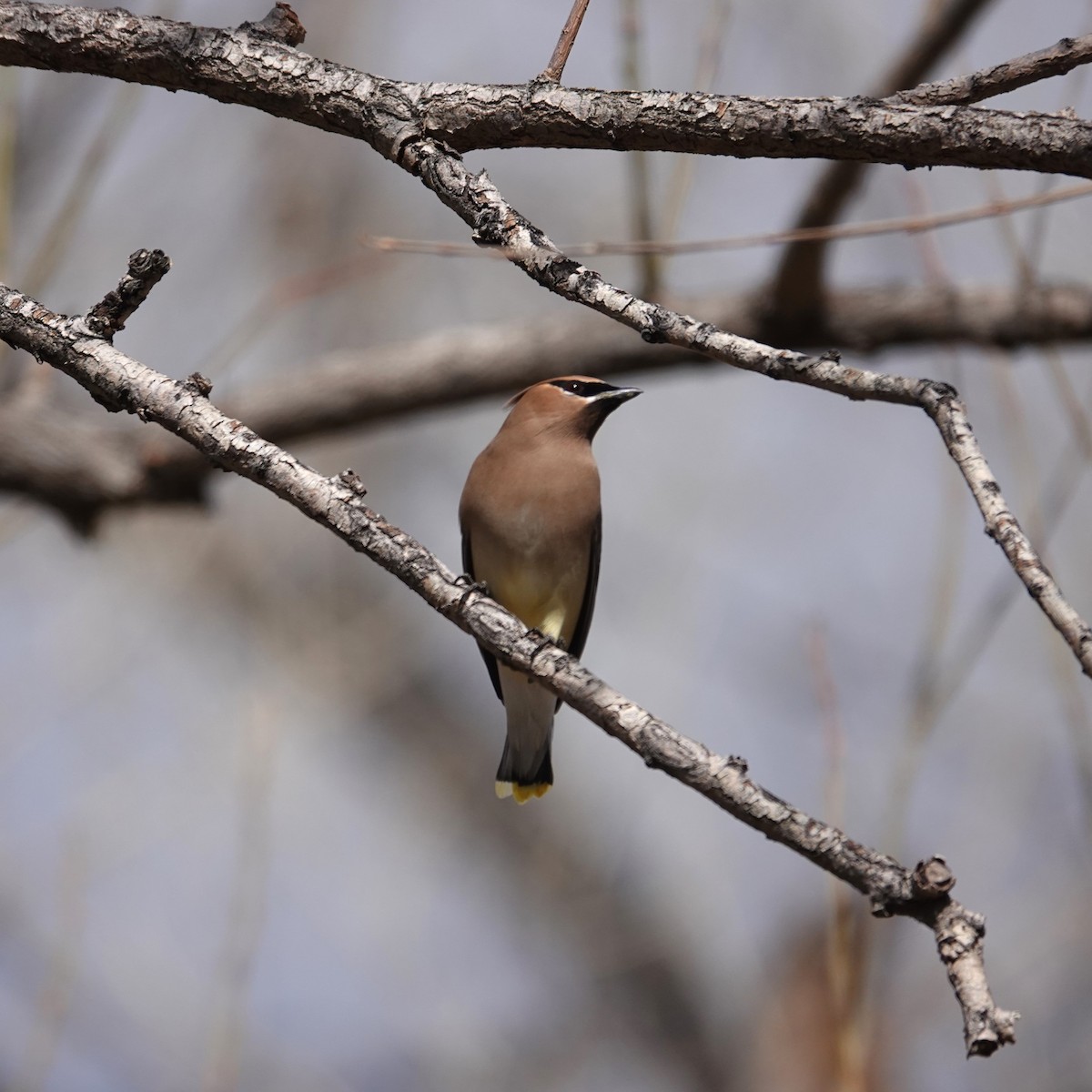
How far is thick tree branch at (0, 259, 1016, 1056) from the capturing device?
2363 millimetres

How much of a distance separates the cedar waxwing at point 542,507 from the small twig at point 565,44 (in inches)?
106

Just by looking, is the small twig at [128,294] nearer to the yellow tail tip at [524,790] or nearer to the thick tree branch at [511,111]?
the thick tree branch at [511,111]

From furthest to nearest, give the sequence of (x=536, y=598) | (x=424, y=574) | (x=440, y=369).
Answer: (x=440, y=369) → (x=536, y=598) → (x=424, y=574)

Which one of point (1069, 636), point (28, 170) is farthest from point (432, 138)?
point (28, 170)

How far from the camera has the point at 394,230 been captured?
10.5 meters

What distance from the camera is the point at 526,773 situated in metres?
6.36

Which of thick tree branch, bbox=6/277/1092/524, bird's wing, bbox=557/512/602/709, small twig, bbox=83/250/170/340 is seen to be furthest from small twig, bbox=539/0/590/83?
thick tree branch, bbox=6/277/1092/524

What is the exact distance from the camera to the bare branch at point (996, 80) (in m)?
2.55

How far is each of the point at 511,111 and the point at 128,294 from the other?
2.80 ft

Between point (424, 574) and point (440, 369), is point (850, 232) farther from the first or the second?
point (440, 369)

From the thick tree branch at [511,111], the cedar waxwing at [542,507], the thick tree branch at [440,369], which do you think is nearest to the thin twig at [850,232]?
the thick tree branch at [511,111]

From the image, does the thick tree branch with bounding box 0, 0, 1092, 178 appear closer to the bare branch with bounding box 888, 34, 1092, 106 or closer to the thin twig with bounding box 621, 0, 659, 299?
the bare branch with bounding box 888, 34, 1092, 106

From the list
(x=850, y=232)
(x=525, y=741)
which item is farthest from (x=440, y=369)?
(x=850, y=232)

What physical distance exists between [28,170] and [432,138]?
21.5 feet
